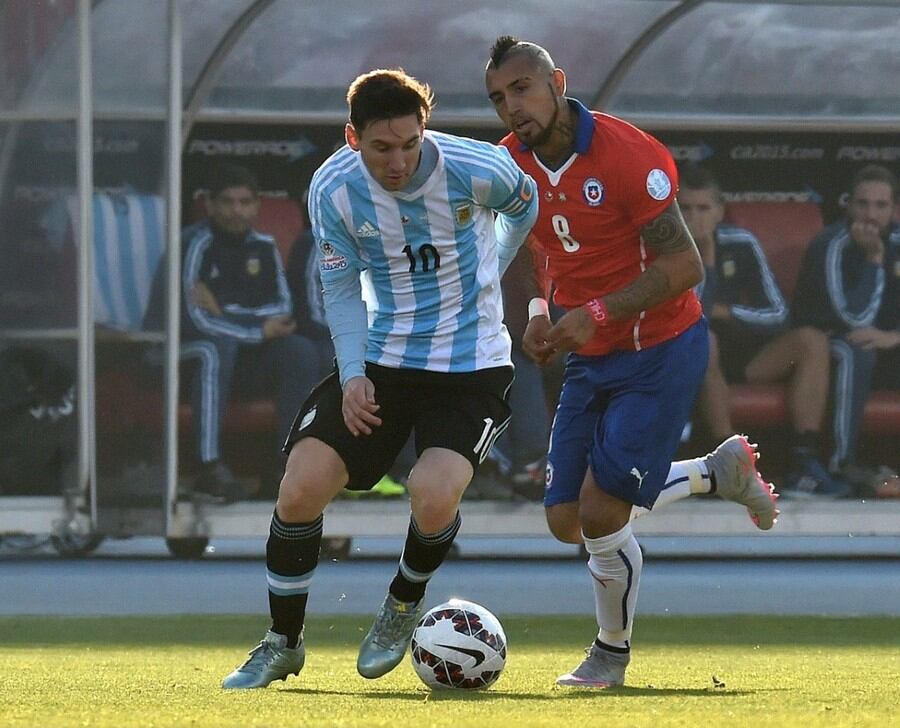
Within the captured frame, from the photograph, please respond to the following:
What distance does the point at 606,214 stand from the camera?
6223 mm

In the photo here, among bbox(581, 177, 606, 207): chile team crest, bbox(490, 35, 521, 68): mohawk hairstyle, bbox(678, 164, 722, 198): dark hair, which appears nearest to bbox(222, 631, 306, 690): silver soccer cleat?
bbox(581, 177, 606, 207): chile team crest

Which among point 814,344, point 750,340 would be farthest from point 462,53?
point 814,344

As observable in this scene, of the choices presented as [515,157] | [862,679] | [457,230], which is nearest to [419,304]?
[457,230]

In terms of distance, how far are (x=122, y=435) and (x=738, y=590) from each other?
12.5 ft

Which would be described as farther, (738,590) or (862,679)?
(738,590)

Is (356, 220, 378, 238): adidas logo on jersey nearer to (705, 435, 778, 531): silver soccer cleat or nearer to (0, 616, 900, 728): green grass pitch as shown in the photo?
(0, 616, 900, 728): green grass pitch

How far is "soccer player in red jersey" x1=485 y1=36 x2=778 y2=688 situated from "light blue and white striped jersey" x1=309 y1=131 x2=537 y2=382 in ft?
0.80

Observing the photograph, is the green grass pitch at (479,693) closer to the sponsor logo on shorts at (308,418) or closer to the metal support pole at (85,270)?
the sponsor logo on shorts at (308,418)

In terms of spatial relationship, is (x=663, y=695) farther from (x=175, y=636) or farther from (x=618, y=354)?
(x=175, y=636)

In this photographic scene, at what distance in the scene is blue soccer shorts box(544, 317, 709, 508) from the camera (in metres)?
6.22

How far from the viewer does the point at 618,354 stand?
6.37m

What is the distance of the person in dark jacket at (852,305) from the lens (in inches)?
527

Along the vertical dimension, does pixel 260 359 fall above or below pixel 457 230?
below

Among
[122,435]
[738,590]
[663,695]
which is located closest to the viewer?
[663,695]
